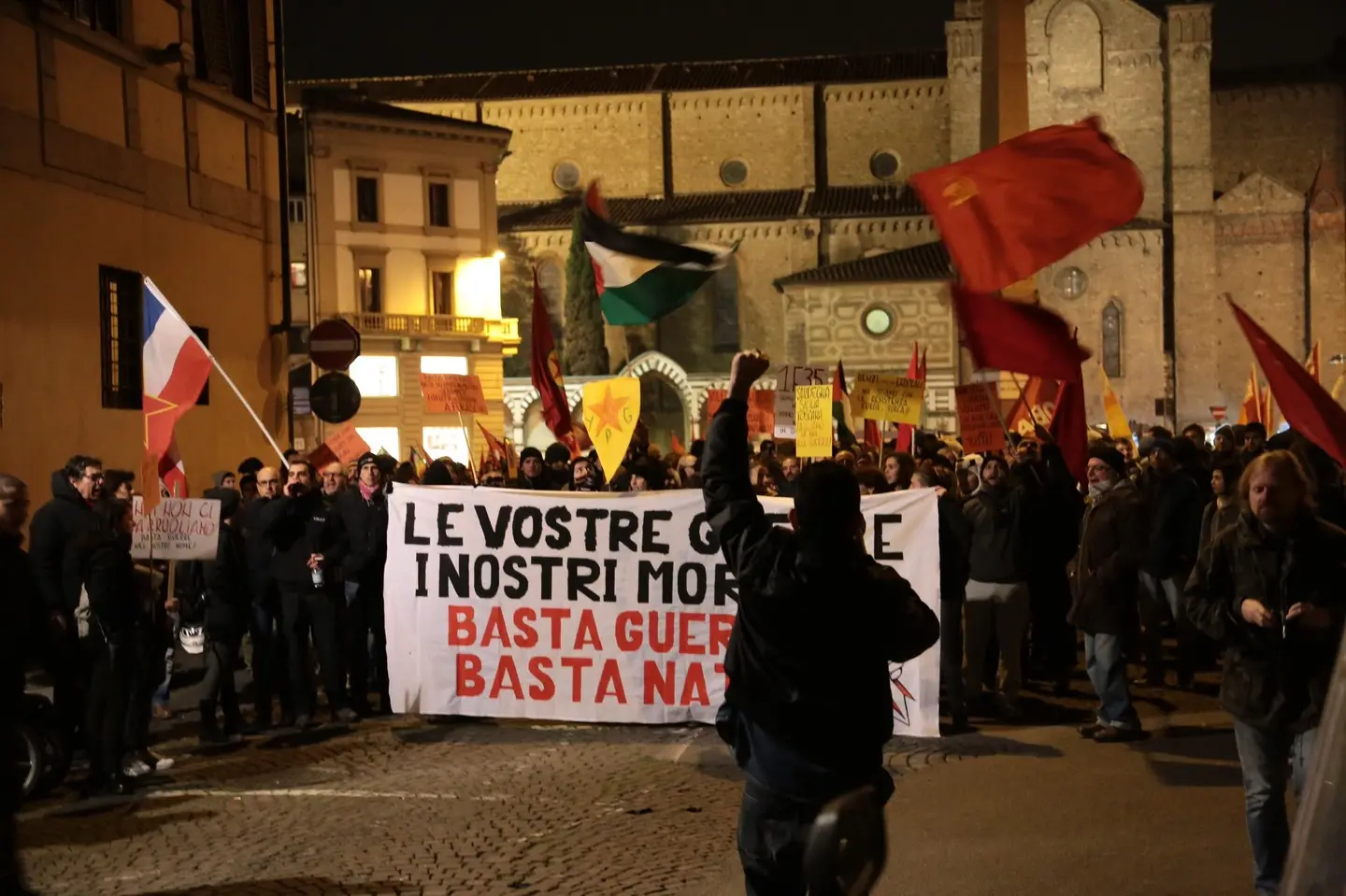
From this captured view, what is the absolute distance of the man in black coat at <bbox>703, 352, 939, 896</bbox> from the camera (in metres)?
3.80

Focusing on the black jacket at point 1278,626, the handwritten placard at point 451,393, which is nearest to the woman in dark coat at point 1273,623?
the black jacket at point 1278,626

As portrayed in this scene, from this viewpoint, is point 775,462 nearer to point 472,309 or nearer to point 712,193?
point 472,309

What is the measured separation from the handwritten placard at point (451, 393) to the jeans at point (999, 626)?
26.4 ft

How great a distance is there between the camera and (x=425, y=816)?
7.32m

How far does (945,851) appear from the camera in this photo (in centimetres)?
638

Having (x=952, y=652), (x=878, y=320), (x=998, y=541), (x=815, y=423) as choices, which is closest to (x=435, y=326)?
(x=878, y=320)

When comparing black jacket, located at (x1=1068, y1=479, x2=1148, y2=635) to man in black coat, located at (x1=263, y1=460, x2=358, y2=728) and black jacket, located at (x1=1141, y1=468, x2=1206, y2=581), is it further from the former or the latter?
man in black coat, located at (x1=263, y1=460, x2=358, y2=728)

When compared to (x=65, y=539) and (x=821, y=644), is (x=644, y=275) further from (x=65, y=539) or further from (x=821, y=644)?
(x=821, y=644)

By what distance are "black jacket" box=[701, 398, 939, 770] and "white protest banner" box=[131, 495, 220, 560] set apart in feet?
20.4

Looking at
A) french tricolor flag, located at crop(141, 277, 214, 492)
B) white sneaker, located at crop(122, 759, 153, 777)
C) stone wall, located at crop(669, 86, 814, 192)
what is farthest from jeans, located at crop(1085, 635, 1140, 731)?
stone wall, located at crop(669, 86, 814, 192)

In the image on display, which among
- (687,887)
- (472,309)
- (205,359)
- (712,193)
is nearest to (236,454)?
(205,359)

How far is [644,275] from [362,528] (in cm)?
263

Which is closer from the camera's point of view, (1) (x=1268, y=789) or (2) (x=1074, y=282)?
(1) (x=1268, y=789)

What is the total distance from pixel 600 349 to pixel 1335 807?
2172 inches
